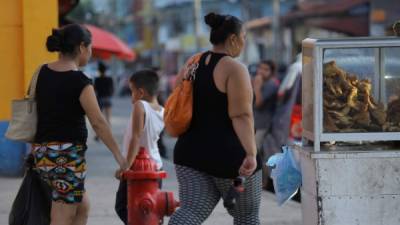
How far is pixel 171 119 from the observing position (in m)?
5.85

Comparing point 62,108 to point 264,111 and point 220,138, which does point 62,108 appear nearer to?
→ point 220,138

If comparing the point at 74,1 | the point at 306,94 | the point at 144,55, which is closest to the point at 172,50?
the point at 144,55

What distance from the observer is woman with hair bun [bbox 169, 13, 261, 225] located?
5.70 m

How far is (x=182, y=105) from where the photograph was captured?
5.80 meters

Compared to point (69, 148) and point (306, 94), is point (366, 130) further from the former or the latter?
point (69, 148)

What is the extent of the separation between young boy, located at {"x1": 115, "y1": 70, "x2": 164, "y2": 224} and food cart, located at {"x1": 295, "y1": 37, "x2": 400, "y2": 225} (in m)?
1.29

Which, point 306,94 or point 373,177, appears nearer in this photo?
point 373,177

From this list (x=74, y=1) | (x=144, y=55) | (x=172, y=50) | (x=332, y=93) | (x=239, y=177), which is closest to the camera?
(x=239, y=177)

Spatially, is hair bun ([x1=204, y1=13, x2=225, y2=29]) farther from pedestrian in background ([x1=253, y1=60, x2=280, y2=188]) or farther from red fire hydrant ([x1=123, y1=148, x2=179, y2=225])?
pedestrian in background ([x1=253, y1=60, x2=280, y2=188])

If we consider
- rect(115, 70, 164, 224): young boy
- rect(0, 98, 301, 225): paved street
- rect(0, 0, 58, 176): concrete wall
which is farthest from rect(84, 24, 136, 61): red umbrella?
rect(115, 70, 164, 224): young boy

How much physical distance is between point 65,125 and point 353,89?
1.77 metres

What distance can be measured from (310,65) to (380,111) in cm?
52

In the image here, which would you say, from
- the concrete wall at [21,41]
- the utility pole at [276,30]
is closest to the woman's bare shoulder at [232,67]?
the concrete wall at [21,41]

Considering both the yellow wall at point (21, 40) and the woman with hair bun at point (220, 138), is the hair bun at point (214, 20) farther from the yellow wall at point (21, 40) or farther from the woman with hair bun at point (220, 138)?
the yellow wall at point (21, 40)
